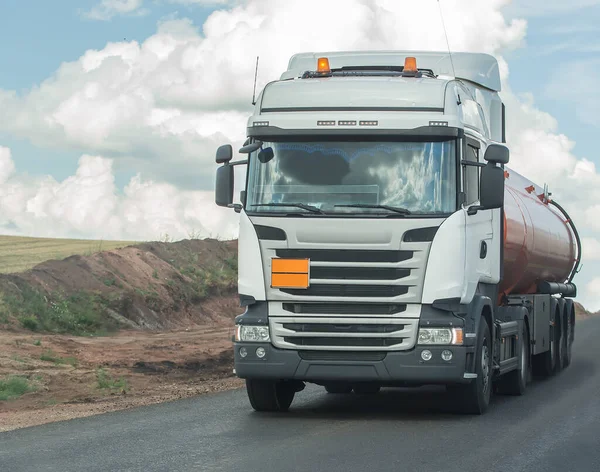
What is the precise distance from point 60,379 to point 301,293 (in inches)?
283

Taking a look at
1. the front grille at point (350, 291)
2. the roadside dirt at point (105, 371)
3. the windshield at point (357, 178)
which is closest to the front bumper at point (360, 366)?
the front grille at point (350, 291)

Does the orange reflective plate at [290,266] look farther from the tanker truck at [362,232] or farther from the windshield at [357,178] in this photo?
the windshield at [357,178]

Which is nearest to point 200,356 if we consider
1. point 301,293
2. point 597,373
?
point 597,373

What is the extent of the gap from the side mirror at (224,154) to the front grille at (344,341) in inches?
85.0

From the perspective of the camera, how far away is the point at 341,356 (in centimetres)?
1185

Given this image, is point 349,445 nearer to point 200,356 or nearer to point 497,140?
point 497,140

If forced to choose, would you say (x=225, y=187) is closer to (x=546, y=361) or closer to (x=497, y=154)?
(x=497, y=154)

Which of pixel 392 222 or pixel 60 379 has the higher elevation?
pixel 392 222

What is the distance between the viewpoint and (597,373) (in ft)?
66.0

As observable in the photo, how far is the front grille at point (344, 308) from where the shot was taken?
11688mm

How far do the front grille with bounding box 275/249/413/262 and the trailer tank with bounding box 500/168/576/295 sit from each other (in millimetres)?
3426

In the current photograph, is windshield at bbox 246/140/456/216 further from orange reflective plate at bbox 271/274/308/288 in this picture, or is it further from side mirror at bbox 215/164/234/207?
orange reflective plate at bbox 271/274/308/288

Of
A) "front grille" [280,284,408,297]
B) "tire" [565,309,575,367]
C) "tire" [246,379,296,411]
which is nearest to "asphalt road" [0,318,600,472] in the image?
"tire" [246,379,296,411]

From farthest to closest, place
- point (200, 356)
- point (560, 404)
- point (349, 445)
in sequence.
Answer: point (200, 356), point (560, 404), point (349, 445)
